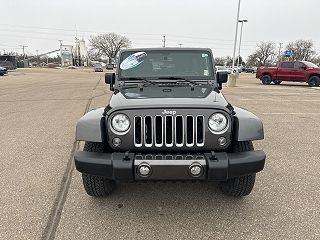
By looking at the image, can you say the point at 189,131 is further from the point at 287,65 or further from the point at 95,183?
the point at 287,65

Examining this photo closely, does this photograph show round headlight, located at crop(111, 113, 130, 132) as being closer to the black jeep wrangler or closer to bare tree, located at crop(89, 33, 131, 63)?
the black jeep wrangler

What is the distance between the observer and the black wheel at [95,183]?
301cm

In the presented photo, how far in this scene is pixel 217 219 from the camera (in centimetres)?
298

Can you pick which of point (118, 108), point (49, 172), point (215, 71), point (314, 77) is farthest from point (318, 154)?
point (314, 77)

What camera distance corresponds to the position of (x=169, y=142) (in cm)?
280

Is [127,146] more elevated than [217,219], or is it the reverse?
[127,146]

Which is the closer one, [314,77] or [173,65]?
[173,65]

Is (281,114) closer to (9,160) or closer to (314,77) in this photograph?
(9,160)

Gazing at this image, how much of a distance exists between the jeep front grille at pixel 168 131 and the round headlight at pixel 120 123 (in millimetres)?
94

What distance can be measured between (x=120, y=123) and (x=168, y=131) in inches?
18.9

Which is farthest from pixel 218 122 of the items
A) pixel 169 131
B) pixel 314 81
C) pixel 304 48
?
pixel 304 48

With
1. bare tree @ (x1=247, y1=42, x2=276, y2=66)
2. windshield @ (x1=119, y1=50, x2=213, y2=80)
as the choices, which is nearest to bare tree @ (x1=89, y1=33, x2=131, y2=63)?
bare tree @ (x1=247, y1=42, x2=276, y2=66)

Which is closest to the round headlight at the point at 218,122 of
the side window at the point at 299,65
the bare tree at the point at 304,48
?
the side window at the point at 299,65

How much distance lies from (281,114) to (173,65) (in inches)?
232
